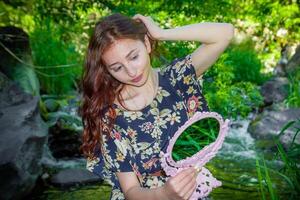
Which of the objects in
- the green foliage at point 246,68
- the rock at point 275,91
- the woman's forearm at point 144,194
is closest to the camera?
the woman's forearm at point 144,194

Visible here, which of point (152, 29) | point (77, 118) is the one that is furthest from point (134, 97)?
point (77, 118)

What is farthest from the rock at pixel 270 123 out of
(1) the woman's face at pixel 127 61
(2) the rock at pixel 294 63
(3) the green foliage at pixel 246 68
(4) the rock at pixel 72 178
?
(1) the woman's face at pixel 127 61

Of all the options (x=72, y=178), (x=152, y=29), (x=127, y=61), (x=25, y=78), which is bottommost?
(x=72, y=178)

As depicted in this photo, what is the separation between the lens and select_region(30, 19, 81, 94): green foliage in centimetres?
793

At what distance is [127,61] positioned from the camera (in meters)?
2.07

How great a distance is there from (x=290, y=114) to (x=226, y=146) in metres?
1.10

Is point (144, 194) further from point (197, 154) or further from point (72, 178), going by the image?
point (72, 178)

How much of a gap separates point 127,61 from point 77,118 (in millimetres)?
4549

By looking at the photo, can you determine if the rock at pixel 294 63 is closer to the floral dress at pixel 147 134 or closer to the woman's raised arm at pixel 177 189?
the floral dress at pixel 147 134

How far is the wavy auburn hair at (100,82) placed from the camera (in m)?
2.12

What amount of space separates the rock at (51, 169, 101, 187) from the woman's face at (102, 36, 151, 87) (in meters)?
2.91

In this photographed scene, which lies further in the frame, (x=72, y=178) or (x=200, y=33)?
(x=72, y=178)

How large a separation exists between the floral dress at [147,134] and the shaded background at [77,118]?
0.41 meters

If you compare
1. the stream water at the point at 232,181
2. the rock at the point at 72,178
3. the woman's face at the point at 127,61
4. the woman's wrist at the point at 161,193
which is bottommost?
the stream water at the point at 232,181
